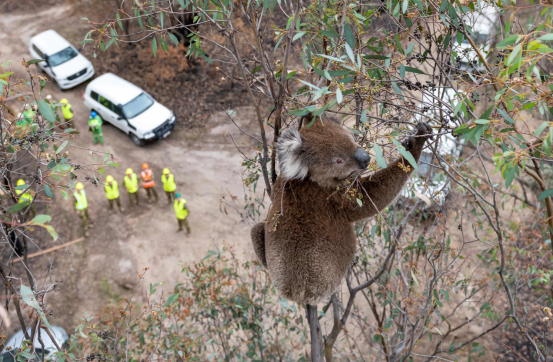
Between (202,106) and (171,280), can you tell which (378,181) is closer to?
(171,280)

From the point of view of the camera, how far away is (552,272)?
12.8 feet

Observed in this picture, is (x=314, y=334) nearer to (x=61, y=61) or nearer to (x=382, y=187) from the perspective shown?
(x=382, y=187)

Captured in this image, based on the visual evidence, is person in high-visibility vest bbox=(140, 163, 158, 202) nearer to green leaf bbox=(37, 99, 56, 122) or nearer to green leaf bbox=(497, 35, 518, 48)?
green leaf bbox=(37, 99, 56, 122)

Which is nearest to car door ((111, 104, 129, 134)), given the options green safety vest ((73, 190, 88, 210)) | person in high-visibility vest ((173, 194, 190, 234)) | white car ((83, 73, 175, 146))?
white car ((83, 73, 175, 146))

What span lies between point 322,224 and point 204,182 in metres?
8.47

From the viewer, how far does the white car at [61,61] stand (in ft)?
43.7

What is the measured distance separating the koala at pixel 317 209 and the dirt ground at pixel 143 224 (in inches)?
167

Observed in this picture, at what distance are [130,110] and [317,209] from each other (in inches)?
398

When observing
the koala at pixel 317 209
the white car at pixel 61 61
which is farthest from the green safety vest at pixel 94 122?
the koala at pixel 317 209

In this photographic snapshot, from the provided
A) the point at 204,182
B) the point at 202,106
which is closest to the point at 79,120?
the point at 202,106

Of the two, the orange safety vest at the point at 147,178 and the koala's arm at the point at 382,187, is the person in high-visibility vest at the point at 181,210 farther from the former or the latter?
the koala's arm at the point at 382,187

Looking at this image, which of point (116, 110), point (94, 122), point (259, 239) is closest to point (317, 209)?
point (259, 239)

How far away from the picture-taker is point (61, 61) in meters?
13.5

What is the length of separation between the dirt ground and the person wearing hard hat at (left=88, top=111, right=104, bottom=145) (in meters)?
0.24
